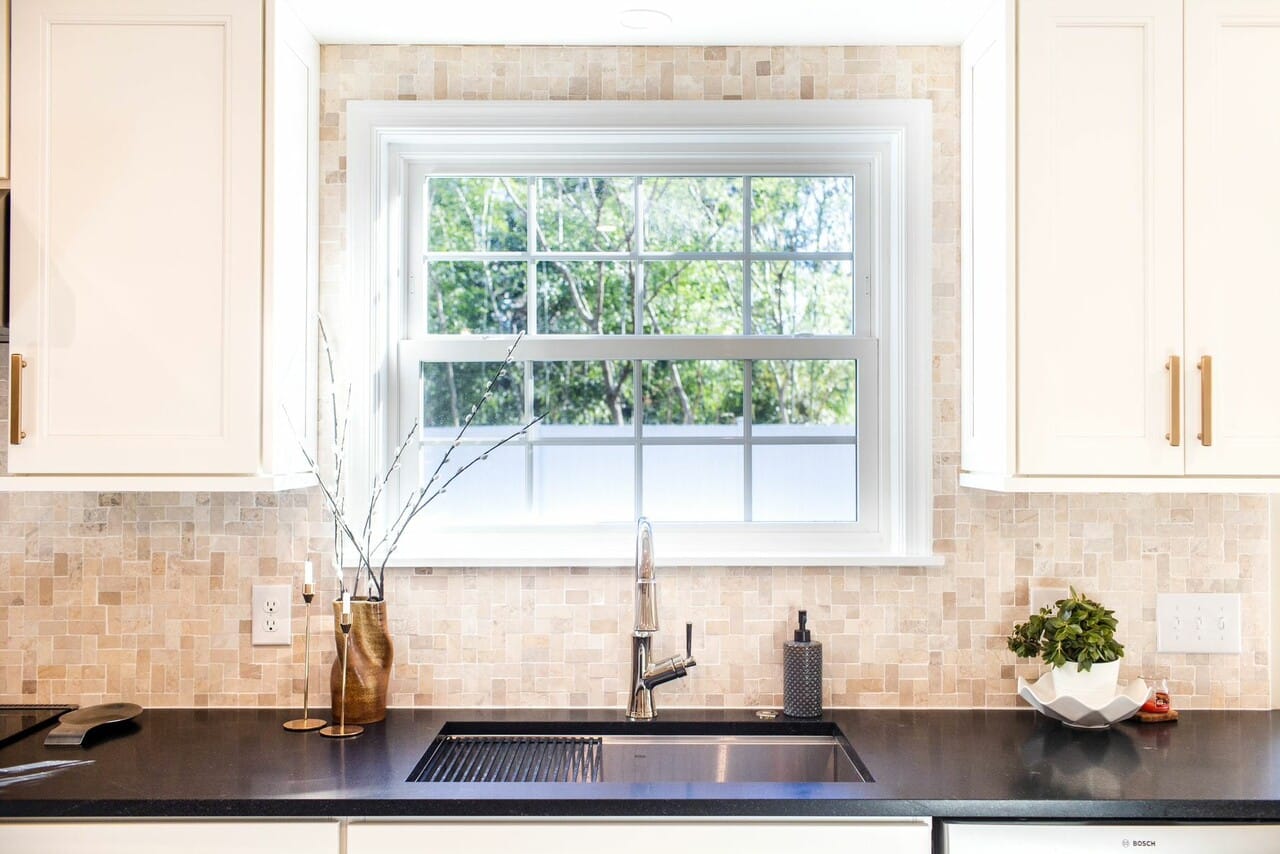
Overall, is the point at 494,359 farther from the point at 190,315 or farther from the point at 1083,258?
the point at 1083,258

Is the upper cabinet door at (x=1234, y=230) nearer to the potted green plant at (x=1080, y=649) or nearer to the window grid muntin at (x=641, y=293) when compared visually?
the potted green plant at (x=1080, y=649)

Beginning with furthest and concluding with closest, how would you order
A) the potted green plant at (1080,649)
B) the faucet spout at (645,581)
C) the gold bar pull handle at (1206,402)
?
the faucet spout at (645,581), the potted green plant at (1080,649), the gold bar pull handle at (1206,402)

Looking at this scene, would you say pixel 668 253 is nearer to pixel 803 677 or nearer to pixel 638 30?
pixel 638 30

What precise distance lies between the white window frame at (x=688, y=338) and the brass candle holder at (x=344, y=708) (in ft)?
0.68

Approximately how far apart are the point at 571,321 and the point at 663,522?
1.73 ft

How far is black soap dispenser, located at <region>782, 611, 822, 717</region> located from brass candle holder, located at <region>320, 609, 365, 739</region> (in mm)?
896

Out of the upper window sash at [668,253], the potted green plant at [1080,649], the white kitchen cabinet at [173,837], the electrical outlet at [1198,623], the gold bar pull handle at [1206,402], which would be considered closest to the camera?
the white kitchen cabinet at [173,837]

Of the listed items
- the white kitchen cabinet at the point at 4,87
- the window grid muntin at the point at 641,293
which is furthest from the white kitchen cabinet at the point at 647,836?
the white kitchen cabinet at the point at 4,87

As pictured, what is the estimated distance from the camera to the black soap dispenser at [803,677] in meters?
1.97

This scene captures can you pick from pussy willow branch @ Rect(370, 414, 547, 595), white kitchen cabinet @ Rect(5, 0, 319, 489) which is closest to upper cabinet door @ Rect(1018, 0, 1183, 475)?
pussy willow branch @ Rect(370, 414, 547, 595)

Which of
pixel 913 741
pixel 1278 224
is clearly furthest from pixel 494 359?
pixel 1278 224

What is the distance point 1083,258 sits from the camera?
5.79 ft

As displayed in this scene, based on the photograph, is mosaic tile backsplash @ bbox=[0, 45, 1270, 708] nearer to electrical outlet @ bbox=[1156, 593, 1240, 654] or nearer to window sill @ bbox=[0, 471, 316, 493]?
electrical outlet @ bbox=[1156, 593, 1240, 654]

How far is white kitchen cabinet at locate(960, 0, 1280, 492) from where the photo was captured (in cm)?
175
